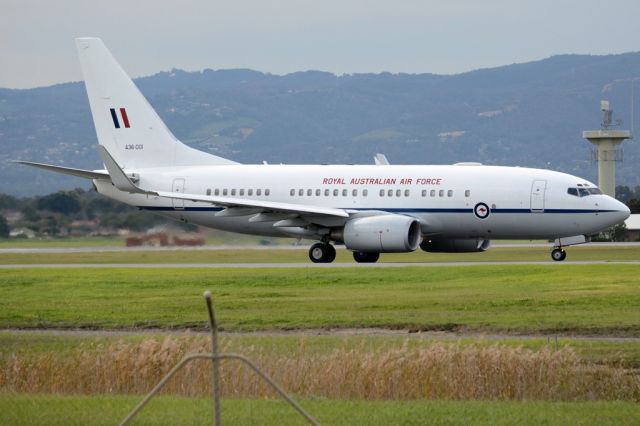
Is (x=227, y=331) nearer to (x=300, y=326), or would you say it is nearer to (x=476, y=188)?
(x=300, y=326)

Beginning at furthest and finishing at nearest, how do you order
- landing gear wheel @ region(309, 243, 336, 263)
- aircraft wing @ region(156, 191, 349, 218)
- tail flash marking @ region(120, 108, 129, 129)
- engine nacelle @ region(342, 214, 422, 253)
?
tail flash marking @ region(120, 108, 129, 129) → landing gear wheel @ region(309, 243, 336, 263) → aircraft wing @ region(156, 191, 349, 218) → engine nacelle @ region(342, 214, 422, 253)

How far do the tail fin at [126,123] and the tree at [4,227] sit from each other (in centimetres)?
608

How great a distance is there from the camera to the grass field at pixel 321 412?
1659 cm

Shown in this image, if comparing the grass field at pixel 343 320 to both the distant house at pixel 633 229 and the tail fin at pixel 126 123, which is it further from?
the distant house at pixel 633 229

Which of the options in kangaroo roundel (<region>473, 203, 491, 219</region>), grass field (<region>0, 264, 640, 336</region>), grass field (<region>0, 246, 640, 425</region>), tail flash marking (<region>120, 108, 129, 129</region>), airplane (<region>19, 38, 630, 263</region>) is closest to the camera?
→ grass field (<region>0, 246, 640, 425</region>)

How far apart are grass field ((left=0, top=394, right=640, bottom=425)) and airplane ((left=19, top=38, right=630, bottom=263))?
27687mm

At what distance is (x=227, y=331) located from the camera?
26.2 metres

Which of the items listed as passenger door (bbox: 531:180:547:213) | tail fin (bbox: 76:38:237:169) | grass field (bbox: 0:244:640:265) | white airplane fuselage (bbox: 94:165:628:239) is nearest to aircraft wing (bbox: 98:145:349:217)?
white airplane fuselage (bbox: 94:165:628:239)

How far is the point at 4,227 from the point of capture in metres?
57.9

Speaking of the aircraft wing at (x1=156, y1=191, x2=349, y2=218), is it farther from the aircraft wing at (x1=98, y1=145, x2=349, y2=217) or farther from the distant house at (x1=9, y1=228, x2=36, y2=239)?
the distant house at (x1=9, y1=228, x2=36, y2=239)

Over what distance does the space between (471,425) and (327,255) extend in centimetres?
3151

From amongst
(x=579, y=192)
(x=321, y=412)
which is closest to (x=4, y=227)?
(x=579, y=192)

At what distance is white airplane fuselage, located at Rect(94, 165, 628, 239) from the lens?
46.2 metres

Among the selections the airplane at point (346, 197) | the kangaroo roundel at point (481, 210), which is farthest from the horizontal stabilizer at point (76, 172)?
the kangaroo roundel at point (481, 210)
